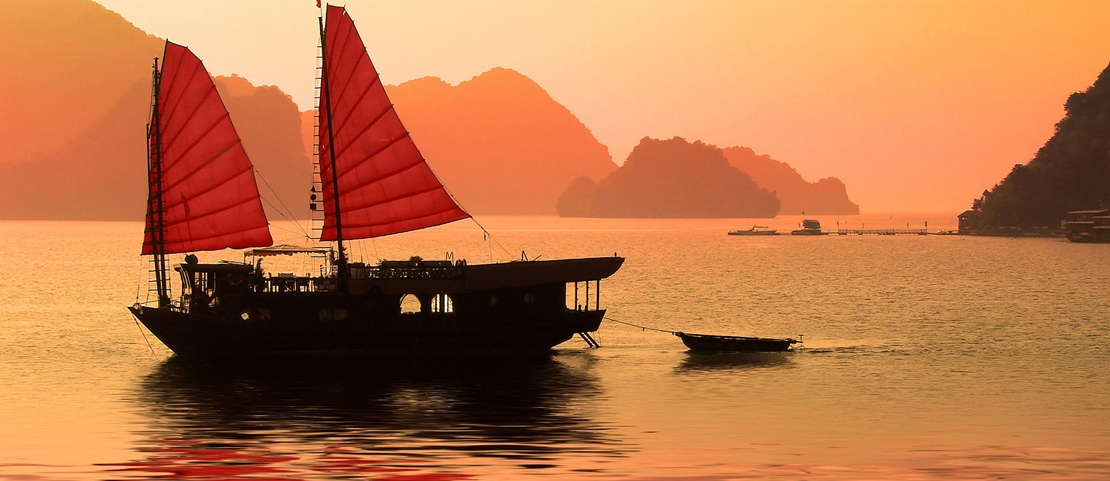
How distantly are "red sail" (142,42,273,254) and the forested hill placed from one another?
140 m

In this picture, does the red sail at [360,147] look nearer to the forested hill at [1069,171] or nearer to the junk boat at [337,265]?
the junk boat at [337,265]

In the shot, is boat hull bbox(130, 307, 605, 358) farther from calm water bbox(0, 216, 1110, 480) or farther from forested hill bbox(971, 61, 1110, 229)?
forested hill bbox(971, 61, 1110, 229)

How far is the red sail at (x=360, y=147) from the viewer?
40.9 meters

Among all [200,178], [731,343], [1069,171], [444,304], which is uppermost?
[1069,171]

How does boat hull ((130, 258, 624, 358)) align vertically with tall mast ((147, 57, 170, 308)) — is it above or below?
below

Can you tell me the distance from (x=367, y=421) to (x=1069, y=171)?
5952 inches

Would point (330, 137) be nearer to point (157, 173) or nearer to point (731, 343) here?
point (157, 173)

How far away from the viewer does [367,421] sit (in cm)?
2828

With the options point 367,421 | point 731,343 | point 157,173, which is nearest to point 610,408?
point 367,421

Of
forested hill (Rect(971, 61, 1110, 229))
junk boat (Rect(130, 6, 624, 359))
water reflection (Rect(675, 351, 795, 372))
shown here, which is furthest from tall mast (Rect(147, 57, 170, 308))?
forested hill (Rect(971, 61, 1110, 229))

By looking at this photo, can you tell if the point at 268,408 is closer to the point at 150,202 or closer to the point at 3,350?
the point at 150,202

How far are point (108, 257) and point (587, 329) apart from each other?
11108cm

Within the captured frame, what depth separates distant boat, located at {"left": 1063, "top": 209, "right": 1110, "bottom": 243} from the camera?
509 feet

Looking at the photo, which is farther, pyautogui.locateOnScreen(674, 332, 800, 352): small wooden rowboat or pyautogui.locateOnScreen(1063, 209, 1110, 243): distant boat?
pyautogui.locateOnScreen(1063, 209, 1110, 243): distant boat
